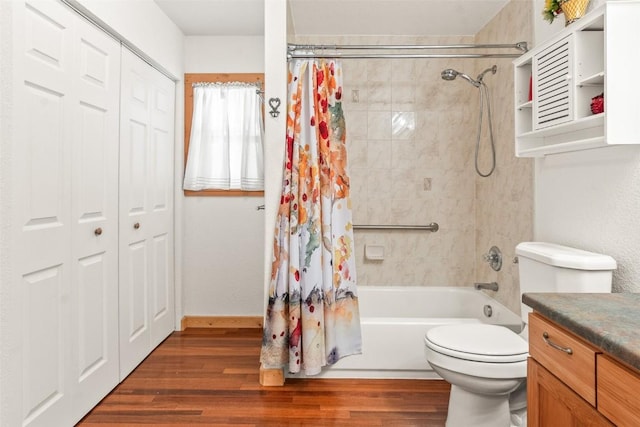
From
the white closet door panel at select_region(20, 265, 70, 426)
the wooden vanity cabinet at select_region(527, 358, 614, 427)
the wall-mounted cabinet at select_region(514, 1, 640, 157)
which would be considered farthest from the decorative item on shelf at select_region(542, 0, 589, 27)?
the white closet door panel at select_region(20, 265, 70, 426)

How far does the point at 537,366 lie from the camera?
1237mm

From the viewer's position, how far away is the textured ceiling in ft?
9.41

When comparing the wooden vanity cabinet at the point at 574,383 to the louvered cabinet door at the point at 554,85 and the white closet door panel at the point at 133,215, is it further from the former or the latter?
the white closet door panel at the point at 133,215

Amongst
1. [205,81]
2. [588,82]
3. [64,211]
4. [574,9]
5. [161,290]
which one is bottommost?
[161,290]

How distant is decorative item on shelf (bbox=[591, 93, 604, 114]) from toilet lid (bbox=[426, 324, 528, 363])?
1.00 meters

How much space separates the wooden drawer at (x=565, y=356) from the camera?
1.00 m

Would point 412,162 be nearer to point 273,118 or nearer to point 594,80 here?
point 273,118

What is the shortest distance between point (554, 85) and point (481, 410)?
4.73 feet

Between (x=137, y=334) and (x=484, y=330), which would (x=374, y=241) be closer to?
(x=484, y=330)

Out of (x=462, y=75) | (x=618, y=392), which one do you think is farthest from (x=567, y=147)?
(x=462, y=75)

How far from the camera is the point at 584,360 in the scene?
3.33ft

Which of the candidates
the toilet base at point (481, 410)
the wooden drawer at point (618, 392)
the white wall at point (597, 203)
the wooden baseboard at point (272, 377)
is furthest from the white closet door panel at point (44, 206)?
the white wall at point (597, 203)

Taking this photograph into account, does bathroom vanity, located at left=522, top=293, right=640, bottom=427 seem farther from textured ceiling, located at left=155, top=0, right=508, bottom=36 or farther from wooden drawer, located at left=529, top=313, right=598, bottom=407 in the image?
textured ceiling, located at left=155, top=0, right=508, bottom=36

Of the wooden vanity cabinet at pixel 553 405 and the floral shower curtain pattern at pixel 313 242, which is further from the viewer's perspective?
the floral shower curtain pattern at pixel 313 242
